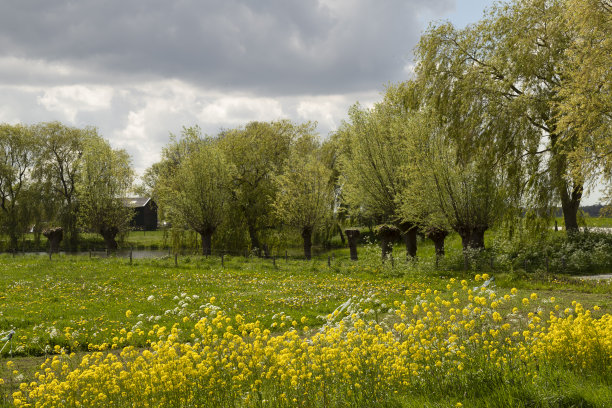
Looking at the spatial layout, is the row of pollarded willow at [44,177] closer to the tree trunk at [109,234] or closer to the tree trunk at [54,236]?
the tree trunk at [109,234]

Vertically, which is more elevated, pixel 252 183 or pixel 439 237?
pixel 252 183

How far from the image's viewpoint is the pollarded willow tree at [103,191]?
43094 mm

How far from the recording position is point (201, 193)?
3881 centimetres

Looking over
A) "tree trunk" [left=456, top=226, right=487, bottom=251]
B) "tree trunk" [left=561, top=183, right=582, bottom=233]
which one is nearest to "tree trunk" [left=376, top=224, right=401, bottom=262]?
"tree trunk" [left=456, top=226, right=487, bottom=251]

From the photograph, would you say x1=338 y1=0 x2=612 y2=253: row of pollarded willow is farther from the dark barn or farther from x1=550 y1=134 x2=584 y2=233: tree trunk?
the dark barn

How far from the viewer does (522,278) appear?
2159 centimetres

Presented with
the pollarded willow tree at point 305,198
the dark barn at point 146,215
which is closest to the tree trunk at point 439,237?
the pollarded willow tree at point 305,198

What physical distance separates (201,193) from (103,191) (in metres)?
10.7

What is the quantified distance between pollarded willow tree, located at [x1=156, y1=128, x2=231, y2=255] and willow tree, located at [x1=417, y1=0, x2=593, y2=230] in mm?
18199

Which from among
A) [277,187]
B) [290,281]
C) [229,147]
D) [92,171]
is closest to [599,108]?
[290,281]

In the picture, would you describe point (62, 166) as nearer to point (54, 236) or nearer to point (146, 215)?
point (54, 236)

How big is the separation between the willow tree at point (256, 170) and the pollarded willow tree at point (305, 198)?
267 centimetres

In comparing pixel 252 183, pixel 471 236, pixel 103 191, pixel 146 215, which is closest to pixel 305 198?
pixel 252 183

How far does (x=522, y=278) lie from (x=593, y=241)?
7.63 meters
